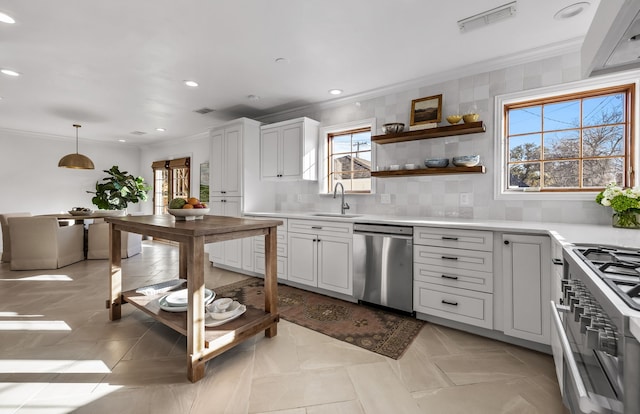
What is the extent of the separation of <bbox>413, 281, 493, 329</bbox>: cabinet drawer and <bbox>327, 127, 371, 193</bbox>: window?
162 cm

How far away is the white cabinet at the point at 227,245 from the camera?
4.27m

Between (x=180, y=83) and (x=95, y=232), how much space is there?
11.1 ft

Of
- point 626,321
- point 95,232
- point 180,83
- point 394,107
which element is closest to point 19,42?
point 180,83

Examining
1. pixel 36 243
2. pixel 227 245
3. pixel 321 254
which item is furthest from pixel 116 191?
pixel 321 254

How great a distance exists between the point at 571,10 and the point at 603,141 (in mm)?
1142

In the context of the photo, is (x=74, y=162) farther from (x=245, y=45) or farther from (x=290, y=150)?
(x=245, y=45)

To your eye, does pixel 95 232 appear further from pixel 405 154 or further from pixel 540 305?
pixel 540 305

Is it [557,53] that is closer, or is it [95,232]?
[557,53]

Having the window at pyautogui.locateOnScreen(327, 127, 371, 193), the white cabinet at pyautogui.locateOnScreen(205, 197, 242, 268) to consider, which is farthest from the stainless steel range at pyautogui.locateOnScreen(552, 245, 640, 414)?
the white cabinet at pyautogui.locateOnScreen(205, 197, 242, 268)

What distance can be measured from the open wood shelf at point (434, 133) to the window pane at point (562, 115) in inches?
21.7

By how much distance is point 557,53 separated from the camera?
2.58m

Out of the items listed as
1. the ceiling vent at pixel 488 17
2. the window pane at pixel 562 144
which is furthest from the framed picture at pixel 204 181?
the window pane at pixel 562 144

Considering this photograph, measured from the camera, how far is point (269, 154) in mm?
4344

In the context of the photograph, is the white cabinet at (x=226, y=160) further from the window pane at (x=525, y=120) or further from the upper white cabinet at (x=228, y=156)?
the window pane at (x=525, y=120)
